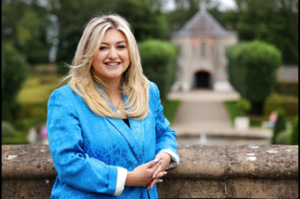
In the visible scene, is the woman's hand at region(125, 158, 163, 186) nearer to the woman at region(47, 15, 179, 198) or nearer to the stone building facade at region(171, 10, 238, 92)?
the woman at region(47, 15, 179, 198)

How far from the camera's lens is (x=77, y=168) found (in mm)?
1888

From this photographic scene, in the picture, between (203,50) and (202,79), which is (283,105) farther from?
(202,79)

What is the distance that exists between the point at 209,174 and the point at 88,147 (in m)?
0.92

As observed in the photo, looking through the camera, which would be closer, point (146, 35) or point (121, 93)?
point (121, 93)

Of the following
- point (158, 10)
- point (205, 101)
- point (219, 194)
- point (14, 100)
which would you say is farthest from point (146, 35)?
point (219, 194)

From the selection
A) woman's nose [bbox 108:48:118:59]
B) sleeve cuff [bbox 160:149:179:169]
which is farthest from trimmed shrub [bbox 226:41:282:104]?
woman's nose [bbox 108:48:118:59]

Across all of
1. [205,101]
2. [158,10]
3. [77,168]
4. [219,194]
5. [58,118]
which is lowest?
[205,101]

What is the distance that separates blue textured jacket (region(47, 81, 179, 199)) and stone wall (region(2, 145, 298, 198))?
0.46m

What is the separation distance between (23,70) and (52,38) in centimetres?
1904

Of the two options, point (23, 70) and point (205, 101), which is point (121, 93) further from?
point (205, 101)

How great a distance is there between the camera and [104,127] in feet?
6.59

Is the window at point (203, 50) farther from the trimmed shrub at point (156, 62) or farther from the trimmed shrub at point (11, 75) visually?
the trimmed shrub at point (11, 75)

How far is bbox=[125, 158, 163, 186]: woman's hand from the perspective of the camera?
6.55 ft

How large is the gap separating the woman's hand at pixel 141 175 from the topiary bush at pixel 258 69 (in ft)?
69.1
